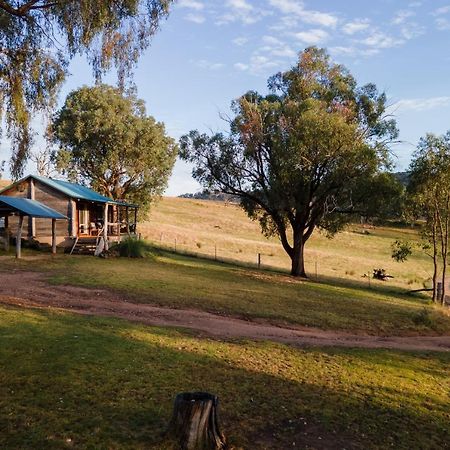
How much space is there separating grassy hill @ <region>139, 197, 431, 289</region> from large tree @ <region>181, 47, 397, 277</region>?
889cm

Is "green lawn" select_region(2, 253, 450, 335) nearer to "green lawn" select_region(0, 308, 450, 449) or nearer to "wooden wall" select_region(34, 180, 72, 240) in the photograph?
"green lawn" select_region(0, 308, 450, 449)

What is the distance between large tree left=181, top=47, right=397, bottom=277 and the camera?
25812 mm

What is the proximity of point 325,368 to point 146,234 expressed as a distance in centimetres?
4293

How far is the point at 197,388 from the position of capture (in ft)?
26.8

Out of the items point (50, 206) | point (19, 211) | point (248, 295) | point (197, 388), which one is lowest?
point (248, 295)

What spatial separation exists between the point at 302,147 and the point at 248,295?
9.29 m

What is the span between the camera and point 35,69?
13.1 meters

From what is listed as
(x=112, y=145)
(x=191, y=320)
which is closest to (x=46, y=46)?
(x=191, y=320)

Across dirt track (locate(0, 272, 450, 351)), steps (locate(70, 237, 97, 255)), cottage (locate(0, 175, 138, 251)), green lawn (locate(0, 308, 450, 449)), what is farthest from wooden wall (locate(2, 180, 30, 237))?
green lawn (locate(0, 308, 450, 449))

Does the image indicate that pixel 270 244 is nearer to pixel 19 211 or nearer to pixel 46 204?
pixel 46 204

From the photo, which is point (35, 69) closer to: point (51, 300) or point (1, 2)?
point (1, 2)

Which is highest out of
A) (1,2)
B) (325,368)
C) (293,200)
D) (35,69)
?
(1,2)

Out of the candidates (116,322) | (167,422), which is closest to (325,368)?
(167,422)

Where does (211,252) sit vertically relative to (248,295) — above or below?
above
